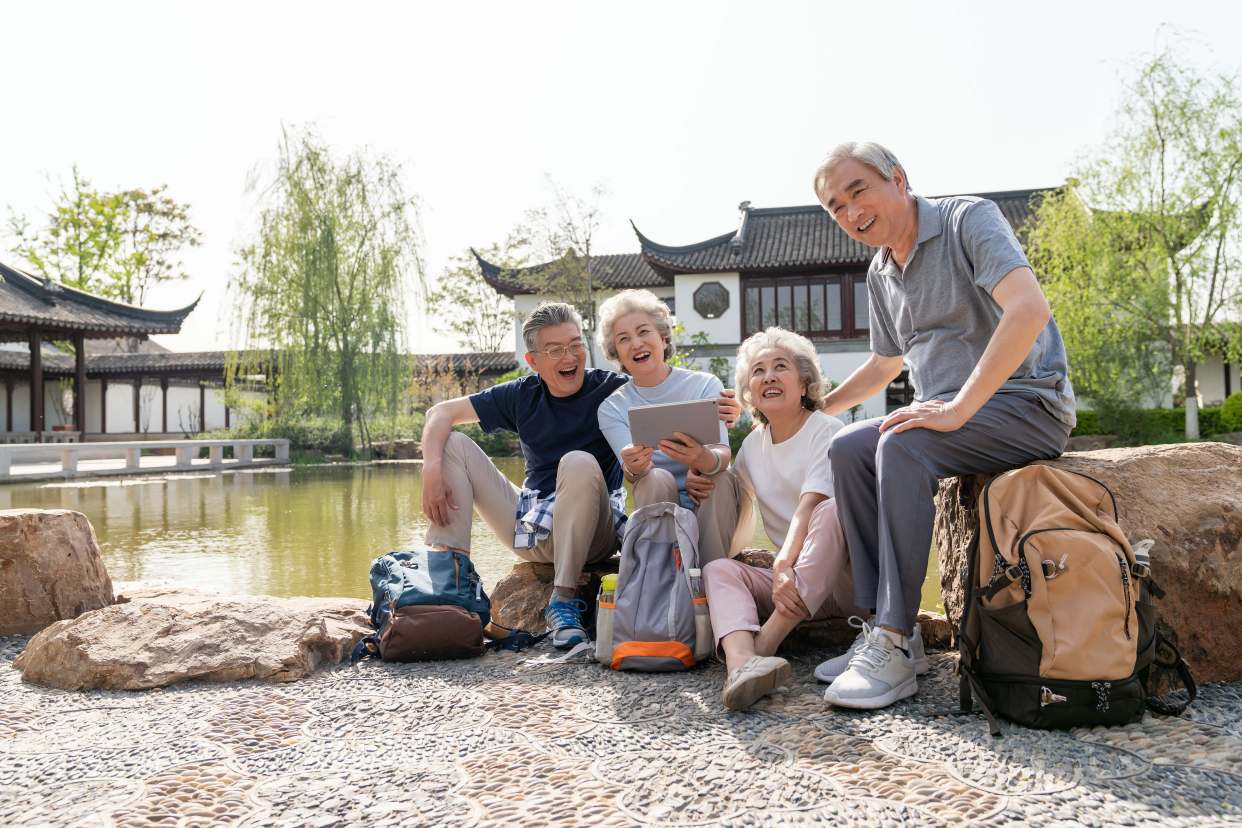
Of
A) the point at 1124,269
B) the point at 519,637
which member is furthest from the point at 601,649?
the point at 1124,269

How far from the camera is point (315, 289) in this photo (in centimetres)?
1556

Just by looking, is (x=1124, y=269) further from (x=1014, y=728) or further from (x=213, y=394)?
(x=213, y=394)

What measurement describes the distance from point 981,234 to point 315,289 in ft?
49.4

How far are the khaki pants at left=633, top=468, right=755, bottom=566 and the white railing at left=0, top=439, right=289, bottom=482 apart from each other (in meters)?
12.6

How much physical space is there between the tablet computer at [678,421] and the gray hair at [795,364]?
0.14 metres

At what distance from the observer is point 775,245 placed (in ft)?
67.9

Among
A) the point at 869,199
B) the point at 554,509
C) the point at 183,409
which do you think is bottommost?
the point at 554,509

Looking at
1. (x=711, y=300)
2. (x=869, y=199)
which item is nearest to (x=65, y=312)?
(x=711, y=300)

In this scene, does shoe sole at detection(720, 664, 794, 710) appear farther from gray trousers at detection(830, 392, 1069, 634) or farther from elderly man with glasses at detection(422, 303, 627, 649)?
elderly man with glasses at detection(422, 303, 627, 649)

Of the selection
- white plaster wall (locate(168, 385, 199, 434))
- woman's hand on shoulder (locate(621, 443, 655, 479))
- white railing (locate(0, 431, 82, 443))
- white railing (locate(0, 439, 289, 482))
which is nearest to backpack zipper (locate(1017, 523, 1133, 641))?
woman's hand on shoulder (locate(621, 443, 655, 479))

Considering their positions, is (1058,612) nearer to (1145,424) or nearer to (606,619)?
(606,619)

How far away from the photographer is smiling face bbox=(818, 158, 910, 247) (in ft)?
6.85

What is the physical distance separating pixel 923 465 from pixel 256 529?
20.2 feet

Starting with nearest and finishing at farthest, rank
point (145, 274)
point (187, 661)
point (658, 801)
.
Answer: point (658, 801) < point (187, 661) < point (145, 274)
